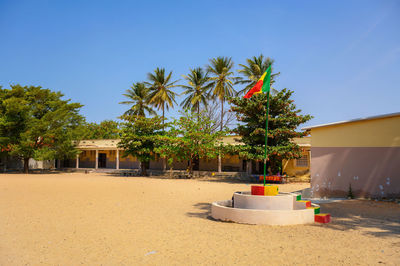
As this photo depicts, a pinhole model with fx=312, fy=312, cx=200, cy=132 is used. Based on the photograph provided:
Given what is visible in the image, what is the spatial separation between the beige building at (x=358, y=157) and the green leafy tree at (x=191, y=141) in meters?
11.0

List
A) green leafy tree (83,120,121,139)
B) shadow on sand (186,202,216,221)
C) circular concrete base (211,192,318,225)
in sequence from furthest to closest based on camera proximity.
Result: 1. green leafy tree (83,120,121,139)
2. shadow on sand (186,202,216,221)
3. circular concrete base (211,192,318,225)

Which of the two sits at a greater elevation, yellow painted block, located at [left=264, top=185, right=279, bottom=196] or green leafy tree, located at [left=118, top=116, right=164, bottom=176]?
green leafy tree, located at [left=118, top=116, right=164, bottom=176]

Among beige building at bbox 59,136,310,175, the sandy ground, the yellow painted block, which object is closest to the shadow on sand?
the sandy ground

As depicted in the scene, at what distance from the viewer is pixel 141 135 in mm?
27922

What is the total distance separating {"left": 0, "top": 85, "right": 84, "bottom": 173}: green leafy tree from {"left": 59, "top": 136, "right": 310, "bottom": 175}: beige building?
3356 millimetres

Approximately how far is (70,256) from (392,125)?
12.1 meters

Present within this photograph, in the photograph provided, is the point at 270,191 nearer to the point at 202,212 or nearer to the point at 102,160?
the point at 202,212

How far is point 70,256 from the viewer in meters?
5.30

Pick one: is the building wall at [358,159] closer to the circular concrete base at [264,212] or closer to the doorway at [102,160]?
the circular concrete base at [264,212]

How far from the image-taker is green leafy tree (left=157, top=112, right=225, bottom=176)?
24.2 m

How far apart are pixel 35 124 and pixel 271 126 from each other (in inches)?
831

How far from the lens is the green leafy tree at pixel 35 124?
91.4ft

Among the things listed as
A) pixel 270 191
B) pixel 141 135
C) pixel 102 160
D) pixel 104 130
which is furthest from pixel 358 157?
pixel 104 130

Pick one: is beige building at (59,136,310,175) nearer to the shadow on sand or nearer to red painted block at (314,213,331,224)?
the shadow on sand
